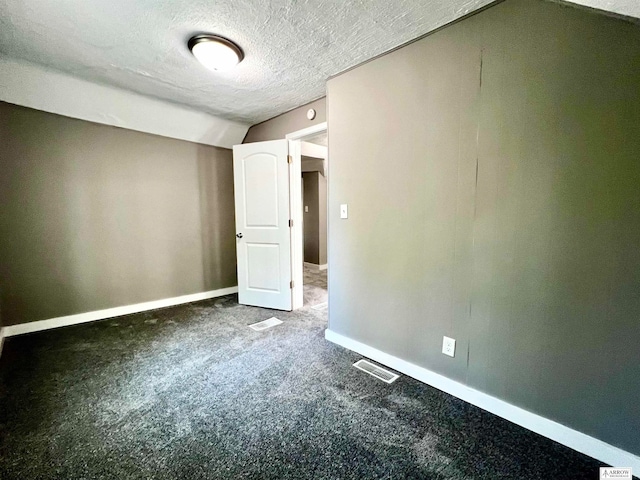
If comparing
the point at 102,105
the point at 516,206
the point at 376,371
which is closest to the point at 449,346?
the point at 376,371

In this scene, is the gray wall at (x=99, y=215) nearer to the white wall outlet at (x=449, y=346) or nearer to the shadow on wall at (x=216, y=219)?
the shadow on wall at (x=216, y=219)

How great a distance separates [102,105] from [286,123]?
1.85m

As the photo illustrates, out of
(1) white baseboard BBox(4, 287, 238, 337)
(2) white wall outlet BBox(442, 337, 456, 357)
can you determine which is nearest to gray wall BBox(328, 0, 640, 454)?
(2) white wall outlet BBox(442, 337, 456, 357)

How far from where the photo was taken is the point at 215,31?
175 cm

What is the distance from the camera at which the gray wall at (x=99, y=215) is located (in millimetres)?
2518

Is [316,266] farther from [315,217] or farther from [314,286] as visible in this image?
[314,286]

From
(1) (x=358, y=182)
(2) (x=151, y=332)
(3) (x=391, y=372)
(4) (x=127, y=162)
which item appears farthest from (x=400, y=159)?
(4) (x=127, y=162)

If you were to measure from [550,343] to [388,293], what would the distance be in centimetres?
95

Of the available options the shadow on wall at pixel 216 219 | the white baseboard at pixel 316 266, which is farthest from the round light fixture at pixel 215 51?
the white baseboard at pixel 316 266

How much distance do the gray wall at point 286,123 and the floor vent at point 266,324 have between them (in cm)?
216

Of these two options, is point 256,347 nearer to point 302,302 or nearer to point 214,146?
point 302,302

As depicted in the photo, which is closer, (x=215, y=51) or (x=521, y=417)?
(x=521, y=417)

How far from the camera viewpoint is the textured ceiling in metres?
1.53

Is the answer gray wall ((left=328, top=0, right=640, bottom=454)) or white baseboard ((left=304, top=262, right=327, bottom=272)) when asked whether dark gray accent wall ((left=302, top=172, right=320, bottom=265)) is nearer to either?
white baseboard ((left=304, top=262, right=327, bottom=272))
